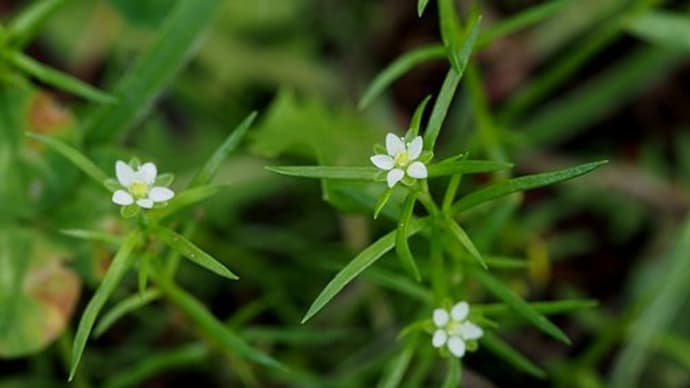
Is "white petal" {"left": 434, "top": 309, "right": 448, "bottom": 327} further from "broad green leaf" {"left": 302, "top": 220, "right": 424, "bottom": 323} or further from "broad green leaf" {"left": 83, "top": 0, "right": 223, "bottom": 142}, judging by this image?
"broad green leaf" {"left": 83, "top": 0, "right": 223, "bottom": 142}

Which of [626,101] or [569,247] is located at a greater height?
[626,101]

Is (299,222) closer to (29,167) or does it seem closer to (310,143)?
(310,143)

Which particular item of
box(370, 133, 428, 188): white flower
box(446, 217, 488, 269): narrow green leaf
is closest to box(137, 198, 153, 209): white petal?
box(370, 133, 428, 188): white flower

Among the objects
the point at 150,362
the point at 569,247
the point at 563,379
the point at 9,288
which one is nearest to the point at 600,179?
the point at 569,247

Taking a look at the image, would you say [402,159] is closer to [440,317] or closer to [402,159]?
[402,159]

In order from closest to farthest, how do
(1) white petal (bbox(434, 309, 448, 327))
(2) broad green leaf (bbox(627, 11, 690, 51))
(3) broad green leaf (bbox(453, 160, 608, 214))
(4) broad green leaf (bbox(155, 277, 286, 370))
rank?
(3) broad green leaf (bbox(453, 160, 608, 214))
(1) white petal (bbox(434, 309, 448, 327))
(4) broad green leaf (bbox(155, 277, 286, 370))
(2) broad green leaf (bbox(627, 11, 690, 51))

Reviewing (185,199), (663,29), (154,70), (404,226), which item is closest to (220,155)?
(185,199)
